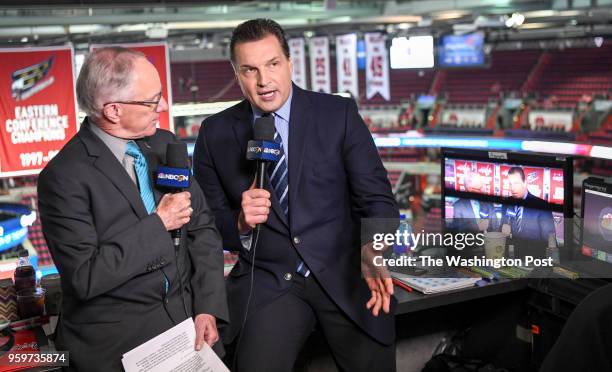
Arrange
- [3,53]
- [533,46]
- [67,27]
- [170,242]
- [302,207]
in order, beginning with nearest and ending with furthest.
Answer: [170,242], [302,207], [3,53], [67,27], [533,46]

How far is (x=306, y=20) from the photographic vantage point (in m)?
14.8

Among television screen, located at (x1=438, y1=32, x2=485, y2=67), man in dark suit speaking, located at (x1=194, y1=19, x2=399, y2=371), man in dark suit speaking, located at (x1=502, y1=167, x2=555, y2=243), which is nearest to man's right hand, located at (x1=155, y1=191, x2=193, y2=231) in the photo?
man in dark suit speaking, located at (x1=194, y1=19, x2=399, y2=371)

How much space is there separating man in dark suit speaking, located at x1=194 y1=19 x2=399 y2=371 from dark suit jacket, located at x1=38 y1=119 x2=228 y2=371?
0.60 feet

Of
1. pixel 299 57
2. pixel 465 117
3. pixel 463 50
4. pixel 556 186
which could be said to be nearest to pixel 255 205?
pixel 556 186

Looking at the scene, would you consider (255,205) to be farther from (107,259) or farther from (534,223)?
(534,223)

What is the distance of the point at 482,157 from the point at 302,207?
4.62 ft

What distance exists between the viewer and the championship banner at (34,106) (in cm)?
539

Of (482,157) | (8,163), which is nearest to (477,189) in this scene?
(482,157)

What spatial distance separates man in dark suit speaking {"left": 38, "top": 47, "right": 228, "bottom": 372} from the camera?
5.93 feet

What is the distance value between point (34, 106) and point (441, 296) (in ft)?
13.2

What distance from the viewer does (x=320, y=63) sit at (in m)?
12.9

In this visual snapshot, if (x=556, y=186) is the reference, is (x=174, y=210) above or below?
above

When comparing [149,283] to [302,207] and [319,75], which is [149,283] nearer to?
[302,207]

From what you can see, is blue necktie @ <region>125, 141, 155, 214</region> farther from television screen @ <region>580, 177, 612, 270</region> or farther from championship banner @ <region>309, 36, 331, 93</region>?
championship banner @ <region>309, 36, 331, 93</region>
